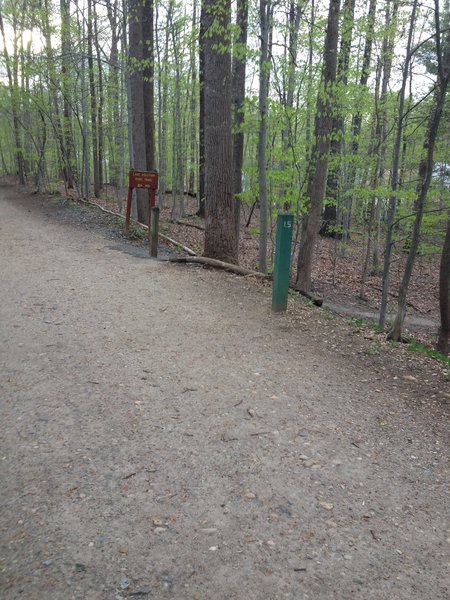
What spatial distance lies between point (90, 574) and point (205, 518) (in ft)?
2.23

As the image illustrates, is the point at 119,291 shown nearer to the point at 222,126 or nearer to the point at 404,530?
the point at 222,126

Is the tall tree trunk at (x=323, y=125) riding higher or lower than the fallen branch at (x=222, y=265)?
higher

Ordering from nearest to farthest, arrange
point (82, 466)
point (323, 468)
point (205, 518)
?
point (205, 518)
point (82, 466)
point (323, 468)

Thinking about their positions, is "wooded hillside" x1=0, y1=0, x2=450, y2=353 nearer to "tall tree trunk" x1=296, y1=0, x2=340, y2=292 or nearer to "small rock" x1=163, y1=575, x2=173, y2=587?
"tall tree trunk" x1=296, y1=0, x2=340, y2=292

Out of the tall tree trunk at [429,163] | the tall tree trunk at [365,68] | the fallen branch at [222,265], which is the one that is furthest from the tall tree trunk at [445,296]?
the tall tree trunk at [365,68]

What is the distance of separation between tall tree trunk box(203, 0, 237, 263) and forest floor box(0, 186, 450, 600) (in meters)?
2.97

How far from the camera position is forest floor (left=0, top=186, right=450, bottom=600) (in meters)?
2.22

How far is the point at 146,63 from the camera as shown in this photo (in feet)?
31.9

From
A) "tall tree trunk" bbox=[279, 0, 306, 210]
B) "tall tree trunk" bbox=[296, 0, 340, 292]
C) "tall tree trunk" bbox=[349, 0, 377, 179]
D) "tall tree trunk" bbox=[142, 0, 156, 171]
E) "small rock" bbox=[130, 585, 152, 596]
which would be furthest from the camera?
"tall tree trunk" bbox=[142, 0, 156, 171]

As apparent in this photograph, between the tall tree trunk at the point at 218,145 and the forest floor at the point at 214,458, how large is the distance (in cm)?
297

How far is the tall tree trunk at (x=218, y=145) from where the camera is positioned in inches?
324

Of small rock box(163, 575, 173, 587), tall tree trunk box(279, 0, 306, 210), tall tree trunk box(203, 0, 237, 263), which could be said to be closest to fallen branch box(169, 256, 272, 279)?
tall tree trunk box(203, 0, 237, 263)

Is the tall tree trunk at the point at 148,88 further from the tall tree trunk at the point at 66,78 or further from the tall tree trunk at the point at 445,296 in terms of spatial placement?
the tall tree trunk at the point at 445,296

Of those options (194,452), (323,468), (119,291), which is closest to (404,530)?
(323,468)
